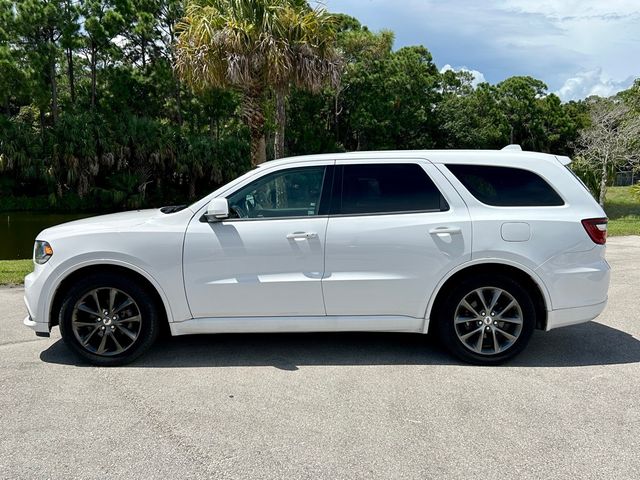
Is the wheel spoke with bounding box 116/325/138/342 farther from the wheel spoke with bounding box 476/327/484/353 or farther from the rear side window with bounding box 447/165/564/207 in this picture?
the rear side window with bounding box 447/165/564/207

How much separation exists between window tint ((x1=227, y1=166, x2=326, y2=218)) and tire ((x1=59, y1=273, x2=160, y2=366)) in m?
1.13

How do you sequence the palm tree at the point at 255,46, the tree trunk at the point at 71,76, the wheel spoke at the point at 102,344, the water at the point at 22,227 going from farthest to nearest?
the tree trunk at the point at 71,76 → the water at the point at 22,227 → the palm tree at the point at 255,46 → the wheel spoke at the point at 102,344

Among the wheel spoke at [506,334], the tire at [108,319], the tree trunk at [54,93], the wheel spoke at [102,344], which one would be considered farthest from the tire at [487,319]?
the tree trunk at [54,93]

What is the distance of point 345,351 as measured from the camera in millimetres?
4898

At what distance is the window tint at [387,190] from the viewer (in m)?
4.49

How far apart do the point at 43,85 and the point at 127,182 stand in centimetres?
664

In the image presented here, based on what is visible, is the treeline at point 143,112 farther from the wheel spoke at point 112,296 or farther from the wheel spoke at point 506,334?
the wheel spoke at point 506,334

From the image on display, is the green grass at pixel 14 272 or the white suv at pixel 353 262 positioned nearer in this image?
the white suv at pixel 353 262

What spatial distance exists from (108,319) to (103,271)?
1.39ft

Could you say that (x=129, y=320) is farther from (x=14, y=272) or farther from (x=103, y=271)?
(x=14, y=272)

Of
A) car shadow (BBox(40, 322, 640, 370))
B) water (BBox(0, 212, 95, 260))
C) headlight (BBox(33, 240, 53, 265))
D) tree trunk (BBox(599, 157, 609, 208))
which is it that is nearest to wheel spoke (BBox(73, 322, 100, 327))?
car shadow (BBox(40, 322, 640, 370))

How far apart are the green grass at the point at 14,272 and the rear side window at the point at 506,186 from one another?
6803 millimetres

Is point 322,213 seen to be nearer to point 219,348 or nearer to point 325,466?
point 219,348

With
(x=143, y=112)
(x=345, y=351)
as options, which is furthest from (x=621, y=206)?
(x=345, y=351)
